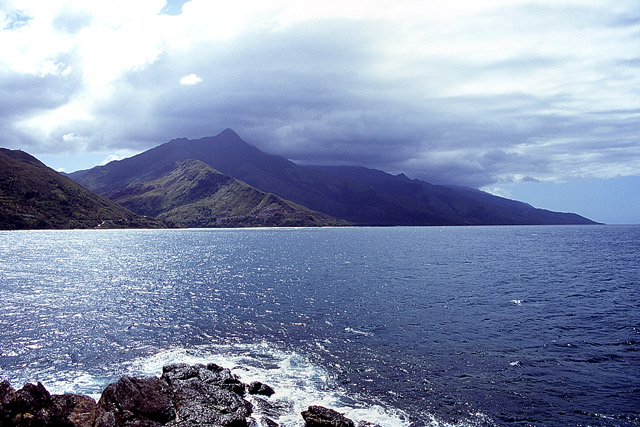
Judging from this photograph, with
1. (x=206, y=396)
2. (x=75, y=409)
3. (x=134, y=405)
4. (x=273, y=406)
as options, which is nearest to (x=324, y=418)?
(x=273, y=406)

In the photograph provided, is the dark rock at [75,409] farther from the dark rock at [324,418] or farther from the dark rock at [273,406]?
the dark rock at [324,418]

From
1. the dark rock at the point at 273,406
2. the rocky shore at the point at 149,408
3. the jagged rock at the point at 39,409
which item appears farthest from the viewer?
the dark rock at the point at 273,406

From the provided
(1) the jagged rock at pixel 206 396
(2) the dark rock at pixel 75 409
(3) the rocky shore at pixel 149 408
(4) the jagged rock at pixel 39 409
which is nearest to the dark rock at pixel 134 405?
(3) the rocky shore at pixel 149 408

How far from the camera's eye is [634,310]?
64.8m

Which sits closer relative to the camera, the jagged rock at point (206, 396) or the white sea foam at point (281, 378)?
the jagged rock at point (206, 396)

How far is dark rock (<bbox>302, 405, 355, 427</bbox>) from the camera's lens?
29047 mm

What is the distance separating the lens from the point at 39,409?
91.1ft

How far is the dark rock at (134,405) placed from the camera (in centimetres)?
2783

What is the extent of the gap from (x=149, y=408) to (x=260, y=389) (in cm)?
961

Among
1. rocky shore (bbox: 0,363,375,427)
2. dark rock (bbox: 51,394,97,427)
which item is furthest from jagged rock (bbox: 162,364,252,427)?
dark rock (bbox: 51,394,97,427)

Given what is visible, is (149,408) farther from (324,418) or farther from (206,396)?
(324,418)

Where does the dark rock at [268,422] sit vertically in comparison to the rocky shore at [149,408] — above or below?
below

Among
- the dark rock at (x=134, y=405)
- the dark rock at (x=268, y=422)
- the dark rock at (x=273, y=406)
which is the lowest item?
the dark rock at (x=273, y=406)

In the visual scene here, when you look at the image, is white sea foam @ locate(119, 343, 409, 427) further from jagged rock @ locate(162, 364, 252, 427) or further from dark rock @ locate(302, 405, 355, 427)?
jagged rock @ locate(162, 364, 252, 427)
